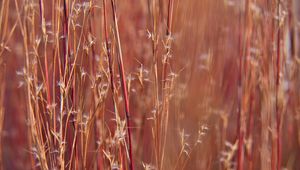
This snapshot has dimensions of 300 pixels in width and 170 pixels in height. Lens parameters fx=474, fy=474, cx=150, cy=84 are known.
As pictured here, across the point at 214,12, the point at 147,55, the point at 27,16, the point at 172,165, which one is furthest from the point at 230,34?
the point at 27,16

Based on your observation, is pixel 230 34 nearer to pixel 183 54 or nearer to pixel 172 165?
pixel 183 54

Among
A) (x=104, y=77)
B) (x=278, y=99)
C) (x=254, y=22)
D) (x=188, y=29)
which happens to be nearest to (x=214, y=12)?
(x=188, y=29)

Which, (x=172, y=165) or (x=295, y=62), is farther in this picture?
(x=295, y=62)

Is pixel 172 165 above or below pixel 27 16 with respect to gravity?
below

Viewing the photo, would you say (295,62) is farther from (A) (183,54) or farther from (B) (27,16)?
(B) (27,16)

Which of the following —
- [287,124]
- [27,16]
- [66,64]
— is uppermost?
[27,16]

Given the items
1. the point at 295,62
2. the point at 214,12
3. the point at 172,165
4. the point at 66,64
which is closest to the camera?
the point at 66,64

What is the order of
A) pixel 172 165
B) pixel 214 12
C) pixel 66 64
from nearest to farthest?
pixel 66 64 → pixel 172 165 → pixel 214 12
